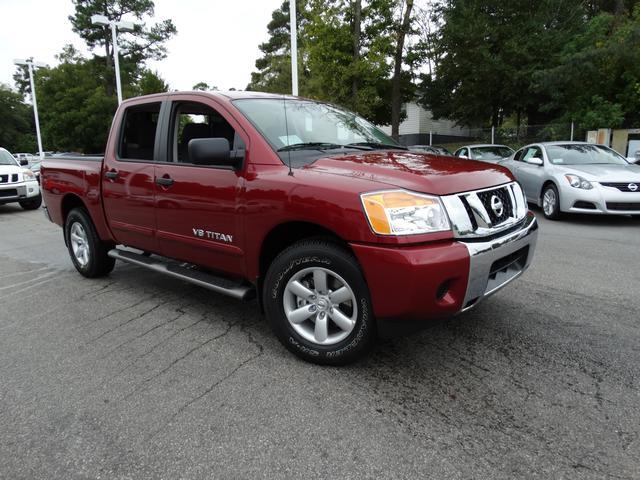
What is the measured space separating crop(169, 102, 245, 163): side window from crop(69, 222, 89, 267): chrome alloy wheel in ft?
5.56

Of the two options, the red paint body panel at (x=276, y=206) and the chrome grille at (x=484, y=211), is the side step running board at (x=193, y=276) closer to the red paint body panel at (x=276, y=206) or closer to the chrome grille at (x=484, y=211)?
the red paint body panel at (x=276, y=206)

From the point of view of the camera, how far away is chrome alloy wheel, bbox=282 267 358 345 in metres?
2.90

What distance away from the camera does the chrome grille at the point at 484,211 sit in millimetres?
→ 2717

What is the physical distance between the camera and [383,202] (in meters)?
2.66

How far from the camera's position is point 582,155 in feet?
29.7

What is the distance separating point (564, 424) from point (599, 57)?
66.0 ft

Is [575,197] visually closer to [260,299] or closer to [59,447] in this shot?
[260,299]

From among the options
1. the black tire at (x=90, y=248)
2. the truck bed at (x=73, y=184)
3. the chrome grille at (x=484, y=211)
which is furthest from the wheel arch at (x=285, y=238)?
the black tire at (x=90, y=248)

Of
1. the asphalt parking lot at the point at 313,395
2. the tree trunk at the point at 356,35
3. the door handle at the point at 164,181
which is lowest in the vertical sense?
the asphalt parking lot at the point at 313,395

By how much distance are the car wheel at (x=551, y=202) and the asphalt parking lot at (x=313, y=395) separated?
434 centimetres

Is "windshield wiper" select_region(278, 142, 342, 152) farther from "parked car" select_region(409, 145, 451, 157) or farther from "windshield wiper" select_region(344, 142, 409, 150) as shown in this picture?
"parked car" select_region(409, 145, 451, 157)

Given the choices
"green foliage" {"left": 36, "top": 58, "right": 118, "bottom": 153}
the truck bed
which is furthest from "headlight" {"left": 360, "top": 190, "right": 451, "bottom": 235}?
"green foliage" {"left": 36, "top": 58, "right": 118, "bottom": 153}

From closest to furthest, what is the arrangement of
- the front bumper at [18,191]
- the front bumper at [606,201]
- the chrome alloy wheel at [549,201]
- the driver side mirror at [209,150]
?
the driver side mirror at [209,150]
the front bumper at [606,201]
the chrome alloy wheel at [549,201]
the front bumper at [18,191]

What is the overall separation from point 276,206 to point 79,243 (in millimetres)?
3274
